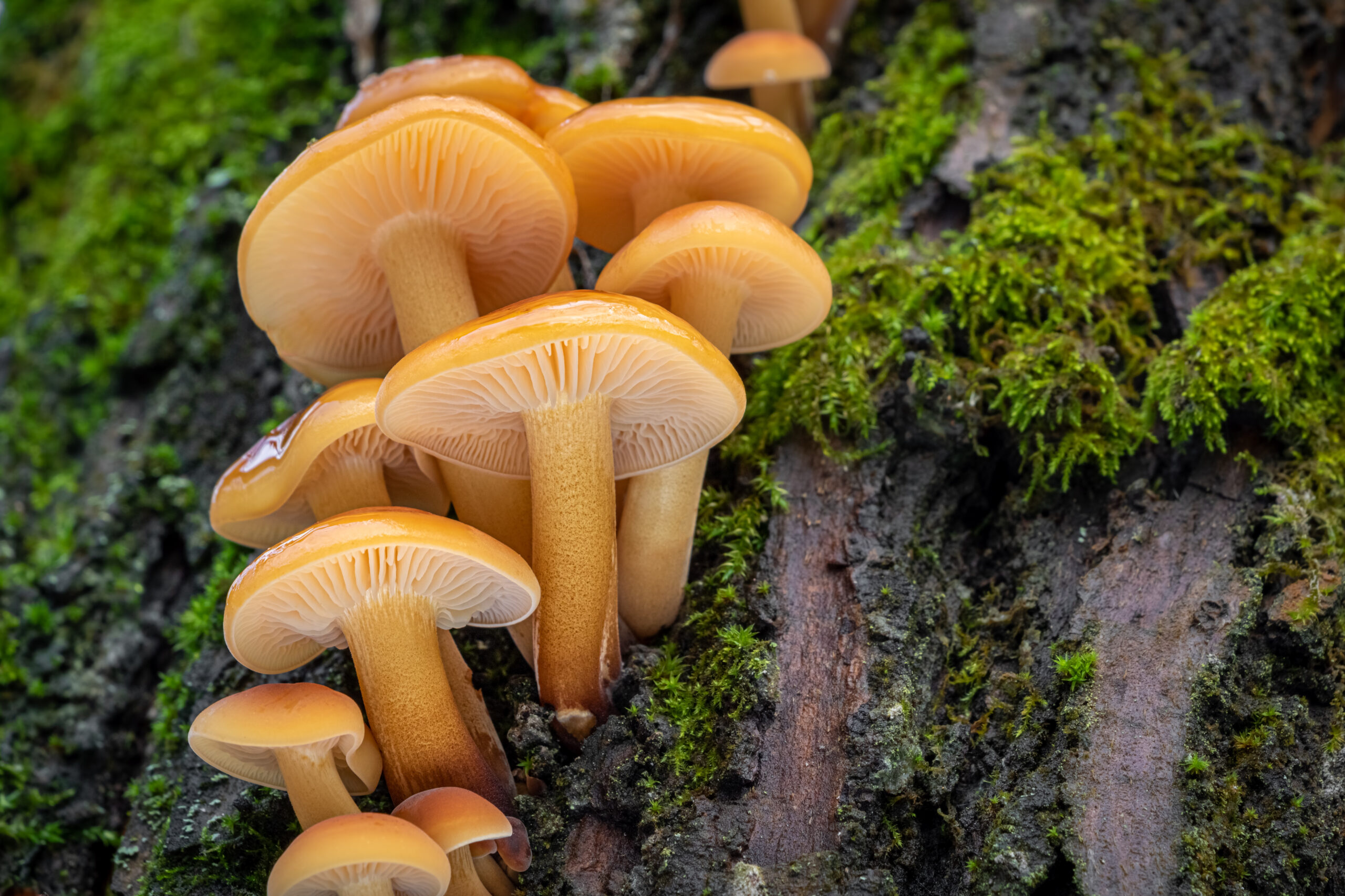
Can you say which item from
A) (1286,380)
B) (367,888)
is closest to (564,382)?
(367,888)

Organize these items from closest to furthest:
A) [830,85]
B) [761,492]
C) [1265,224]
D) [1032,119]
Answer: [761,492]
[1265,224]
[1032,119]
[830,85]

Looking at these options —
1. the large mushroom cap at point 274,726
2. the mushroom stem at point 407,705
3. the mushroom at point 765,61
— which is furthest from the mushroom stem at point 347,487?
the mushroom at point 765,61

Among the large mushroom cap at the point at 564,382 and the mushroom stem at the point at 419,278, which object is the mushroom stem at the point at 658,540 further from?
the mushroom stem at the point at 419,278

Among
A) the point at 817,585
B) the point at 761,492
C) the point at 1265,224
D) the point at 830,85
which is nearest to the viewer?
the point at 817,585

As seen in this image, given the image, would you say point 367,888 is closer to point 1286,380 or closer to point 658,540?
point 658,540

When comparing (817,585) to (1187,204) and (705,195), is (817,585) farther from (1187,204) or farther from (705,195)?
(1187,204)

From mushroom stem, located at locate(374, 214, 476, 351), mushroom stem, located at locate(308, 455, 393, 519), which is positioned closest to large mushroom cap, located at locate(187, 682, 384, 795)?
mushroom stem, located at locate(308, 455, 393, 519)

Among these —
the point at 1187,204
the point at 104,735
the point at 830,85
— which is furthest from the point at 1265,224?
the point at 104,735
